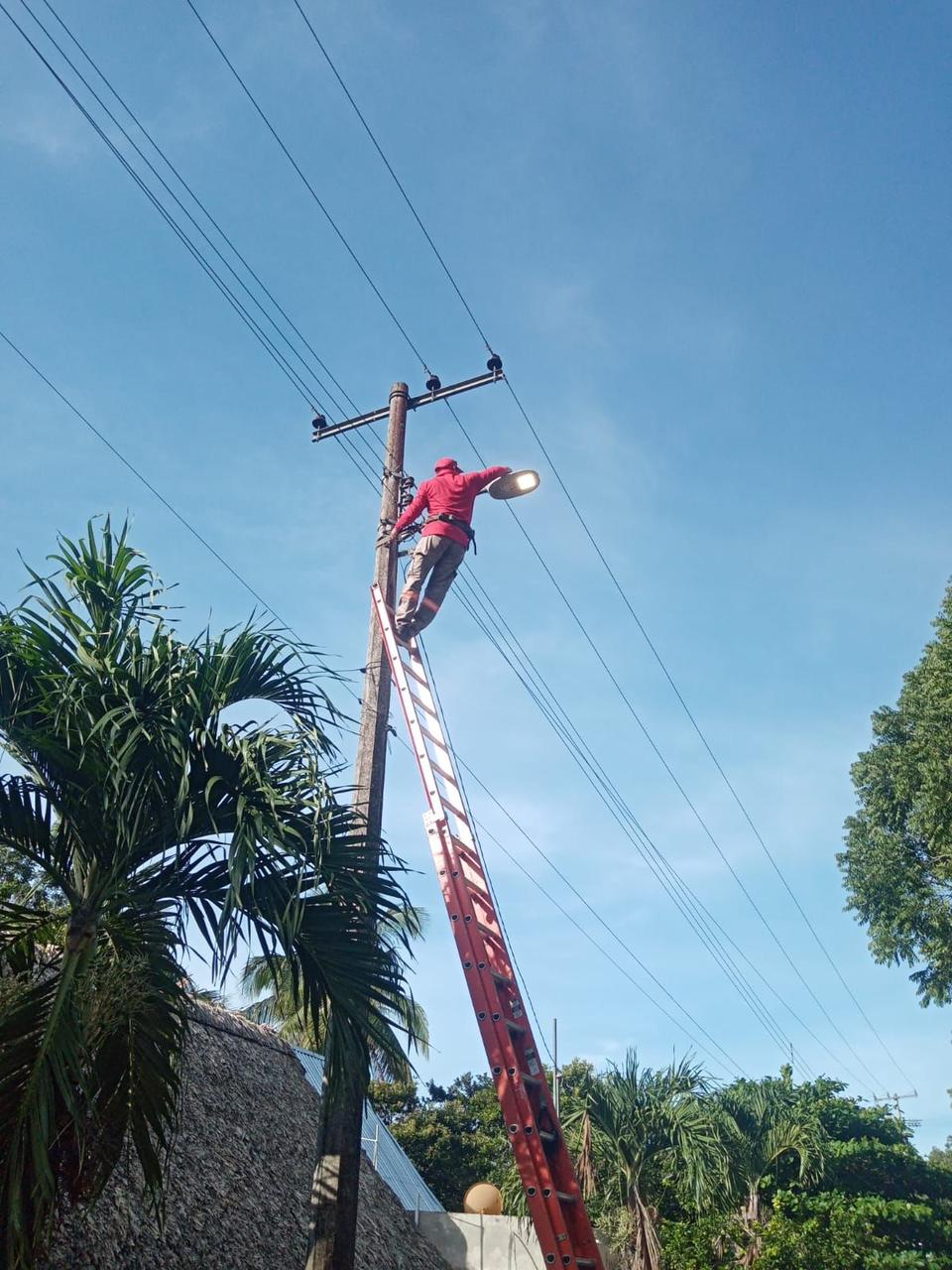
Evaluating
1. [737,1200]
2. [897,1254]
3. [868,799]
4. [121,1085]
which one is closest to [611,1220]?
[737,1200]

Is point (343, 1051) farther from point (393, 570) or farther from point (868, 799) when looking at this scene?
point (868, 799)

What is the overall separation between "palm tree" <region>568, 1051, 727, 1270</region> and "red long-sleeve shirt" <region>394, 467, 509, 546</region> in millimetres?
7882

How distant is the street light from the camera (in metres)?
8.95

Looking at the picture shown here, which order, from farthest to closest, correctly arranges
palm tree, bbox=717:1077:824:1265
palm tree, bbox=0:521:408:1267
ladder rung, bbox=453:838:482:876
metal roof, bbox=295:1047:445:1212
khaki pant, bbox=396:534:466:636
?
1. palm tree, bbox=717:1077:824:1265
2. metal roof, bbox=295:1047:445:1212
3. khaki pant, bbox=396:534:466:636
4. ladder rung, bbox=453:838:482:876
5. palm tree, bbox=0:521:408:1267

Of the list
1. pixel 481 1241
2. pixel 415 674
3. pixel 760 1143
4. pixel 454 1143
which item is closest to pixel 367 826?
pixel 415 674

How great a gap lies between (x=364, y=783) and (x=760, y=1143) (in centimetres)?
1308

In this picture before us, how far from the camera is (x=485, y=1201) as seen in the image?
16.6m

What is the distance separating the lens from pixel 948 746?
23.0 m

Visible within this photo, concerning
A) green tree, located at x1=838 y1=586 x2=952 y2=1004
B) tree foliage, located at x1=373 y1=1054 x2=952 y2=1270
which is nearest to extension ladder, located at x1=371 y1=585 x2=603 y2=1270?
tree foliage, located at x1=373 y1=1054 x2=952 y2=1270

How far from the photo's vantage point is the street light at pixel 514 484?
8953mm

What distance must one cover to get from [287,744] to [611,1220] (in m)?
9.63

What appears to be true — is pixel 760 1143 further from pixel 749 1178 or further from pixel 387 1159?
pixel 387 1159

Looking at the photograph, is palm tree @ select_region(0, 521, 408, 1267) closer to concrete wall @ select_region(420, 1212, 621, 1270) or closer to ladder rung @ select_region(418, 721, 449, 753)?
ladder rung @ select_region(418, 721, 449, 753)

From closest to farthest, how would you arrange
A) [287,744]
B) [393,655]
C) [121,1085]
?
1. [121,1085]
2. [287,744]
3. [393,655]
